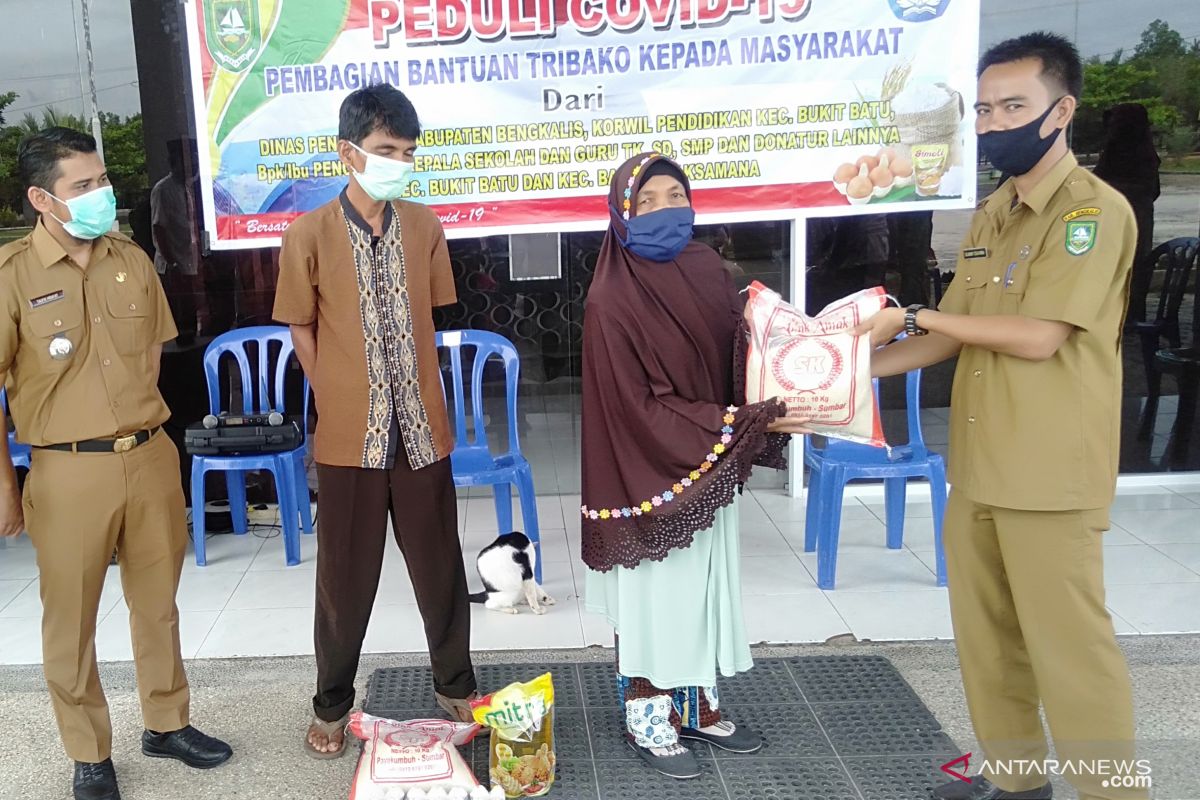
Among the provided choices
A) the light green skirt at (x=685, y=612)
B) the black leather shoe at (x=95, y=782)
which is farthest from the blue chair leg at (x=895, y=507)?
the black leather shoe at (x=95, y=782)

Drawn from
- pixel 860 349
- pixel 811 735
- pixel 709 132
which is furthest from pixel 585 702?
pixel 709 132

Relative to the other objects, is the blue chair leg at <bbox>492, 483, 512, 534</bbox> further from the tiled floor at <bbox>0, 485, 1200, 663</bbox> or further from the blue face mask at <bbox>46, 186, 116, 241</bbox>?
the blue face mask at <bbox>46, 186, 116, 241</bbox>

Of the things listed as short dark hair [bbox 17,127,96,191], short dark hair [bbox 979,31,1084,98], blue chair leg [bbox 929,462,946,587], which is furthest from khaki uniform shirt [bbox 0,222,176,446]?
blue chair leg [bbox 929,462,946,587]

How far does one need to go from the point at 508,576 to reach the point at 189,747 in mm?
1250

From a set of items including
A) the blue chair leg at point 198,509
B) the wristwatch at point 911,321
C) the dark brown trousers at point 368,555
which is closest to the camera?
the wristwatch at point 911,321

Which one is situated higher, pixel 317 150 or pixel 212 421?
pixel 317 150

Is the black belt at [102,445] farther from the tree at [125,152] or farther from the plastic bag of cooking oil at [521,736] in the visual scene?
the tree at [125,152]

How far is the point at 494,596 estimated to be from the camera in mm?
3676

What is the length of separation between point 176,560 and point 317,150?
227 cm

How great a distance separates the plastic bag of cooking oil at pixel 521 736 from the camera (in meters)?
2.44

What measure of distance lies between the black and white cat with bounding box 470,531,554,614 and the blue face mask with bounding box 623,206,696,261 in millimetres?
1622

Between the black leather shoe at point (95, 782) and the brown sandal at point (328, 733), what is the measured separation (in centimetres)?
48

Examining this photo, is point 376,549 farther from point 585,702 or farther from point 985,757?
point 985,757

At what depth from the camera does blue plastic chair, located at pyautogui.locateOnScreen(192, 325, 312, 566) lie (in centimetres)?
419
